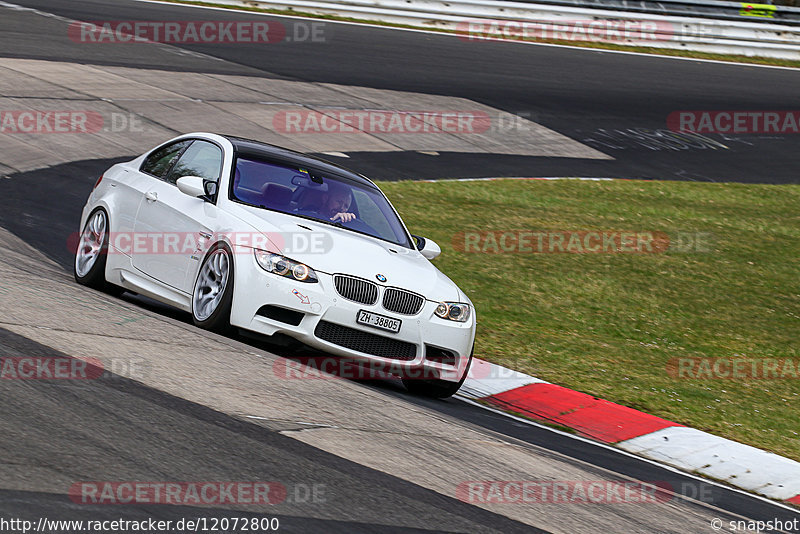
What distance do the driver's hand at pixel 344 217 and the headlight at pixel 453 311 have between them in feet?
3.90

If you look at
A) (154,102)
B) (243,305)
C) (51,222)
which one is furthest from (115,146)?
(243,305)

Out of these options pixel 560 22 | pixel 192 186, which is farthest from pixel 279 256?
pixel 560 22

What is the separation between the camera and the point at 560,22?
28.4 meters

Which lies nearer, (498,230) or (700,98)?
(498,230)

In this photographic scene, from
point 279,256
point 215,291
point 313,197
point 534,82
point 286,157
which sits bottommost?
point 215,291

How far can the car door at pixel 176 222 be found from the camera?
814cm

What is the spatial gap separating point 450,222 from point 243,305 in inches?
288

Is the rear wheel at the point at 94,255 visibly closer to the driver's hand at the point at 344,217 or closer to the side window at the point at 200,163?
the side window at the point at 200,163

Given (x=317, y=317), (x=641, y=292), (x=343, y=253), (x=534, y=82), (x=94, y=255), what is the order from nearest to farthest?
(x=317, y=317) < (x=343, y=253) < (x=94, y=255) < (x=641, y=292) < (x=534, y=82)

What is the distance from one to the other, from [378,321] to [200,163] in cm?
237

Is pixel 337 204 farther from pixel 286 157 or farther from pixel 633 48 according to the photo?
pixel 633 48

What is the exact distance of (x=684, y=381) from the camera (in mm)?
9734

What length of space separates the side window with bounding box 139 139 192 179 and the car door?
2.9 inches

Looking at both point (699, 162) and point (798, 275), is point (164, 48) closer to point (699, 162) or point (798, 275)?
point (699, 162)
